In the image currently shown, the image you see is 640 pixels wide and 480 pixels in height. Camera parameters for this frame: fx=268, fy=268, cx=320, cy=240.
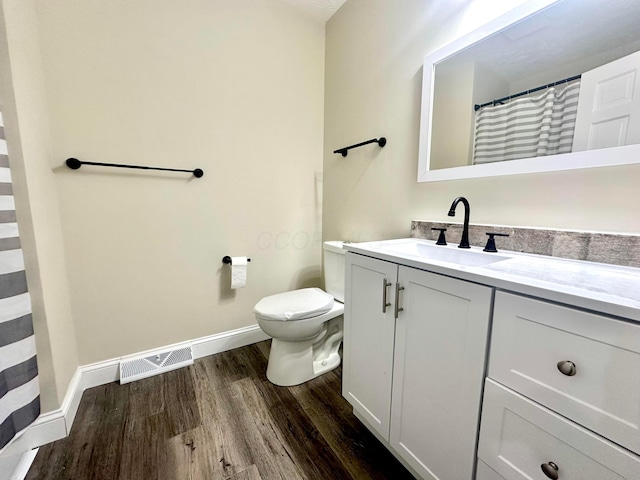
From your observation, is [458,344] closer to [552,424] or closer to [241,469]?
[552,424]

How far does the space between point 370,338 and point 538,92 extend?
1145 millimetres

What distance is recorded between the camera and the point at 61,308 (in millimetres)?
1287

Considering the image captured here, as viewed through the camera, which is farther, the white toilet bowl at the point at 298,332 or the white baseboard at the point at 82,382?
the white toilet bowl at the point at 298,332

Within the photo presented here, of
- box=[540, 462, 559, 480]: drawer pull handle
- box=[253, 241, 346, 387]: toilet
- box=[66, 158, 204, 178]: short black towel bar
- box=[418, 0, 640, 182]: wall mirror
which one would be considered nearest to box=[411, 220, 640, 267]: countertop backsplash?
box=[418, 0, 640, 182]: wall mirror

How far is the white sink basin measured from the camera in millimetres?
1028

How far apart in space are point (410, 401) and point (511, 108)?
1201 mm

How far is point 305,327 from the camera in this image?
1.46 meters

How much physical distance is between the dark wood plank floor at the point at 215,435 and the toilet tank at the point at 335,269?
518mm

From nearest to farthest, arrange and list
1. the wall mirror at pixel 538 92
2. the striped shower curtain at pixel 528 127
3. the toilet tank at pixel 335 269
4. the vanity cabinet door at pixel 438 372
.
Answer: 1. the vanity cabinet door at pixel 438 372
2. the wall mirror at pixel 538 92
3. the striped shower curtain at pixel 528 127
4. the toilet tank at pixel 335 269

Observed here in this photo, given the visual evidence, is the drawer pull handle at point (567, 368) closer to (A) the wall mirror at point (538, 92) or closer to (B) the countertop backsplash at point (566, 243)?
(B) the countertop backsplash at point (566, 243)

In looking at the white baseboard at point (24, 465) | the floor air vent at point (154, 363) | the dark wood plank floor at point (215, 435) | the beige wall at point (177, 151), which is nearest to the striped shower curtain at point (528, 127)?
the beige wall at point (177, 151)

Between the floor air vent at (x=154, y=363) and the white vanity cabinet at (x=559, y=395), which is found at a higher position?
the white vanity cabinet at (x=559, y=395)

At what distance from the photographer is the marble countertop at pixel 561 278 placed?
0.52 m

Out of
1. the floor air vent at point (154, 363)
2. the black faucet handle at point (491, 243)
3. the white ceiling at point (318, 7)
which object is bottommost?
the floor air vent at point (154, 363)
